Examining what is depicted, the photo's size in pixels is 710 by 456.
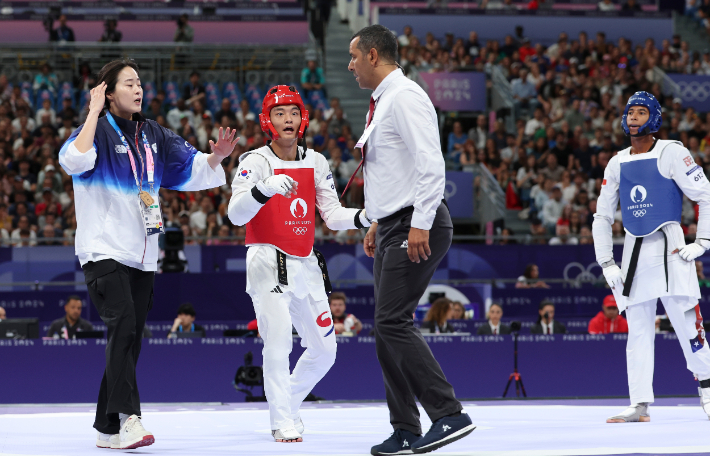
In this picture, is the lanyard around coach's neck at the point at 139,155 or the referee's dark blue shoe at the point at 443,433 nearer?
the referee's dark blue shoe at the point at 443,433

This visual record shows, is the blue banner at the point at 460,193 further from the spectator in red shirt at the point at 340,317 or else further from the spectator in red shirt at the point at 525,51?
the spectator in red shirt at the point at 340,317

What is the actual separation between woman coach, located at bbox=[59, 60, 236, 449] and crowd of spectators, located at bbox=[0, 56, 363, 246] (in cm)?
754

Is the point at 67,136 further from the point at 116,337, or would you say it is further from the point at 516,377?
the point at 116,337

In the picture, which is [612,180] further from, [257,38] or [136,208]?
[257,38]

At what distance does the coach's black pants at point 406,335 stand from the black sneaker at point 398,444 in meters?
0.03

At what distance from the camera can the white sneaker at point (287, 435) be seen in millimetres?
5238

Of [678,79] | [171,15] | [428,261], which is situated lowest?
[428,261]

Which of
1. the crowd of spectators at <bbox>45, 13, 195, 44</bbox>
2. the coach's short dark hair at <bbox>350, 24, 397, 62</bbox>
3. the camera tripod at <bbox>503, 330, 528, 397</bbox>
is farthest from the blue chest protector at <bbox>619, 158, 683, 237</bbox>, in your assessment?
the crowd of spectators at <bbox>45, 13, 195, 44</bbox>

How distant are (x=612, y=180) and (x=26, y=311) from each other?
829 centimetres

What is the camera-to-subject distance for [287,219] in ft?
18.8

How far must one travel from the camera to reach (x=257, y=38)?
21.9 metres

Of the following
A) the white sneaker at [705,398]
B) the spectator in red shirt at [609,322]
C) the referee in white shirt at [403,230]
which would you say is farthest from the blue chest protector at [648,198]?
the spectator in red shirt at [609,322]

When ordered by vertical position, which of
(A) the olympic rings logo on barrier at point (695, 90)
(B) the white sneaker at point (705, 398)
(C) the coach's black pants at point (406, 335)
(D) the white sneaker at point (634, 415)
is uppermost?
(A) the olympic rings logo on barrier at point (695, 90)

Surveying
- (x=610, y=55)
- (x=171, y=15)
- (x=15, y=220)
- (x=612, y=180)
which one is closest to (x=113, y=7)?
(x=171, y=15)
